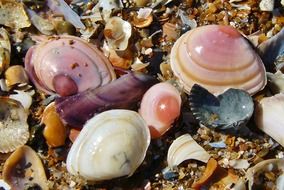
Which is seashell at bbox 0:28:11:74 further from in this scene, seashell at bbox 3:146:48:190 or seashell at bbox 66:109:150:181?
seashell at bbox 66:109:150:181

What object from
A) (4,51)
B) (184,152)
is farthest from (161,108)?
(4,51)

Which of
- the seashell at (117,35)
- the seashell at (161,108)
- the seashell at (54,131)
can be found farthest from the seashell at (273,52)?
the seashell at (54,131)

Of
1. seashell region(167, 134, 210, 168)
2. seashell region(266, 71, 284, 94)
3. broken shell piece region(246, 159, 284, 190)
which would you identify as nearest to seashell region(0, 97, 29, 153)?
seashell region(167, 134, 210, 168)

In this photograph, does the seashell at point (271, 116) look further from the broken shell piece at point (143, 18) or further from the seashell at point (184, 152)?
the broken shell piece at point (143, 18)

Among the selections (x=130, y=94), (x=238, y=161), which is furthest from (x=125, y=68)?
(x=238, y=161)

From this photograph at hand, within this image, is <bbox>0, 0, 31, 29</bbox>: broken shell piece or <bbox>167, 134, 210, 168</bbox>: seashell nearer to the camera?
<bbox>167, 134, 210, 168</bbox>: seashell

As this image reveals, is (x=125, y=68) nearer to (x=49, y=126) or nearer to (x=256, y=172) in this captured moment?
(x=49, y=126)

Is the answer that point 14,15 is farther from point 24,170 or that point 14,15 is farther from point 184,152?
point 184,152
